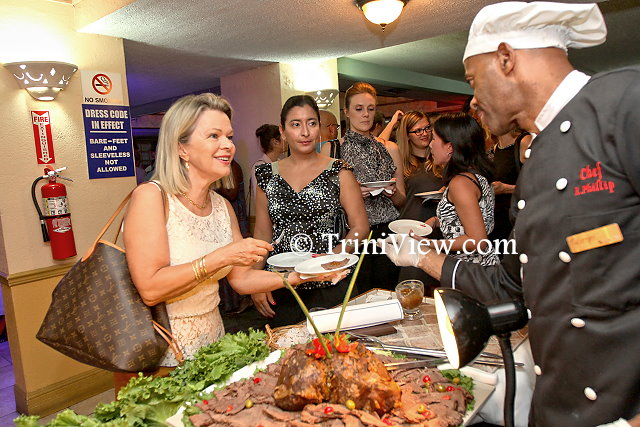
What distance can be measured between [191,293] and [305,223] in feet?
3.07

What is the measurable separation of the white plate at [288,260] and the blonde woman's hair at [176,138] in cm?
55

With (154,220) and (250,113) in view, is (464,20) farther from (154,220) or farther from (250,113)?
(154,220)

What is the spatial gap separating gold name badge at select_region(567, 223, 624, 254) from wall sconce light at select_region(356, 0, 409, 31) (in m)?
3.02

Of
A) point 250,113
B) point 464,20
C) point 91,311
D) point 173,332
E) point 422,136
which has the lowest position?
point 173,332

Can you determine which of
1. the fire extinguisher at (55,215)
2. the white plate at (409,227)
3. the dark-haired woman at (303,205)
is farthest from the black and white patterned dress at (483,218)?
the fire extinguisher at (55,215)

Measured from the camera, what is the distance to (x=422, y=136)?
4.41 metres

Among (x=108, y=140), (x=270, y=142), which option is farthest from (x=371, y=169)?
(x=108, y=140)

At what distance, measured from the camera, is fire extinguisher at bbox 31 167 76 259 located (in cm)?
350

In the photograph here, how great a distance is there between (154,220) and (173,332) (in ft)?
1.54

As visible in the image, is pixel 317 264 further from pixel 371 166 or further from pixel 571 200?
pixel 371 166

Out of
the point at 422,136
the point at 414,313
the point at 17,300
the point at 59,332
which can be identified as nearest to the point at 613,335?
the point at 414,313

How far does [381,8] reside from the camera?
358 centimetres

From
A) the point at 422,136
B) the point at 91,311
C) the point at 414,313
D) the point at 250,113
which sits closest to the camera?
the point at 91,311

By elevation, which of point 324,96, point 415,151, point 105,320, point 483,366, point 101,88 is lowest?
point 483,366
